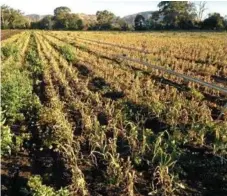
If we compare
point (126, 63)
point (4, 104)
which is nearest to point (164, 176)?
point (4, 104)

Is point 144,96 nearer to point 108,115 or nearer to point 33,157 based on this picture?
point 108,115

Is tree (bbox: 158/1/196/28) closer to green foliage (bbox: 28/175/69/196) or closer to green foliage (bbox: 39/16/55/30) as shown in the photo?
green foliage (bbox: 39/16/55/30)

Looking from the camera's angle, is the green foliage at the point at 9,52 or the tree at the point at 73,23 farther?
the tree at the point at 73,23

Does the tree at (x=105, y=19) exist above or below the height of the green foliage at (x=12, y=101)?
below

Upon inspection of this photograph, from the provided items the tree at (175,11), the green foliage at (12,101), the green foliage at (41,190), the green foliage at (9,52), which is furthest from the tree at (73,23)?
the green foliage at (41,190)

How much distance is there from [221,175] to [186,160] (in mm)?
638

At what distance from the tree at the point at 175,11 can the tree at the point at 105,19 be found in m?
10.6

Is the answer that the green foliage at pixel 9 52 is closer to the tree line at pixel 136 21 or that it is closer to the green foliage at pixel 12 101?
the green foliage at pixel 12 101

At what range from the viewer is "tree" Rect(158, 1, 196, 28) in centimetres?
6747

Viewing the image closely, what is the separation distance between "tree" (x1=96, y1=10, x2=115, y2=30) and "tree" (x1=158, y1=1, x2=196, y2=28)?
34.7 feet

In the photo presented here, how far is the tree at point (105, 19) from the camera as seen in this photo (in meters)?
72.4

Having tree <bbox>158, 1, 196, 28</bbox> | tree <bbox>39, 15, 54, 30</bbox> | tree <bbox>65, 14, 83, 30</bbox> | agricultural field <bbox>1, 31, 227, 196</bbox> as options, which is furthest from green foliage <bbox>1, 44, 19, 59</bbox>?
tree <bbox>39, 15, 54, 30</bbox>

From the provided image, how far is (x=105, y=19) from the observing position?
3108 inches

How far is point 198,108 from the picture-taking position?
8.38 meters
